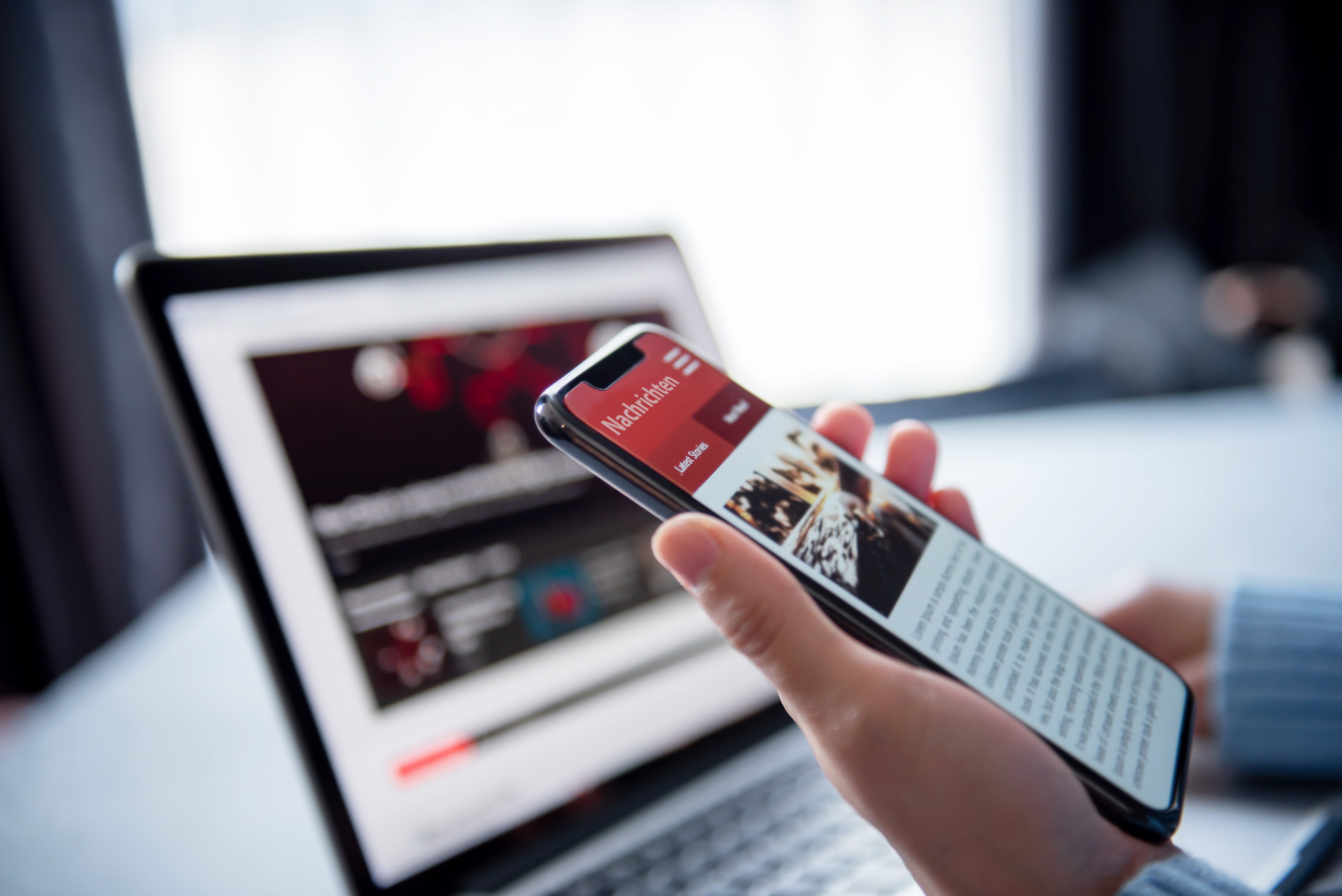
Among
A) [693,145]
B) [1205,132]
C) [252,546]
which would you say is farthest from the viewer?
[1205,132]

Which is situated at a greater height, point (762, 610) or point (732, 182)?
point (762, 610)

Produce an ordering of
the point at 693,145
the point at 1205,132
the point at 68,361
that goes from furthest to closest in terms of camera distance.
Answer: the point at 1205,132 → the point at 693,145 → the point at 68,361

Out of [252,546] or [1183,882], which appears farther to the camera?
[252,546]

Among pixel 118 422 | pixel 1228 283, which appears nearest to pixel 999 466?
pixel 118 422

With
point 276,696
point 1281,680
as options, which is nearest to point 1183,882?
point 1281,680

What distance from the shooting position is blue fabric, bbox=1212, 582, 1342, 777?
0.42 m

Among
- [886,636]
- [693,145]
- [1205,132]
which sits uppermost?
[886,636]

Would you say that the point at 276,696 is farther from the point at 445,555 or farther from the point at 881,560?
the point at 881,560

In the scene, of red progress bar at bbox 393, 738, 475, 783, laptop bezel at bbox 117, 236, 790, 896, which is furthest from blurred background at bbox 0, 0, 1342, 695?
red progress bar at bbox 393, 738, 475, 783

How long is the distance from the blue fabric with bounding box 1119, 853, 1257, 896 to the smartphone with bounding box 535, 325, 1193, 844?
0.07ft

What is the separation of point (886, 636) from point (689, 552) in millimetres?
99

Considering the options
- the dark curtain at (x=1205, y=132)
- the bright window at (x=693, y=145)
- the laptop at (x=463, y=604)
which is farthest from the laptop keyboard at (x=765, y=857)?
the dark curtain at (x=1205, y=132)

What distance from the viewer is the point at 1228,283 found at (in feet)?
7.97

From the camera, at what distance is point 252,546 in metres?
0.36
